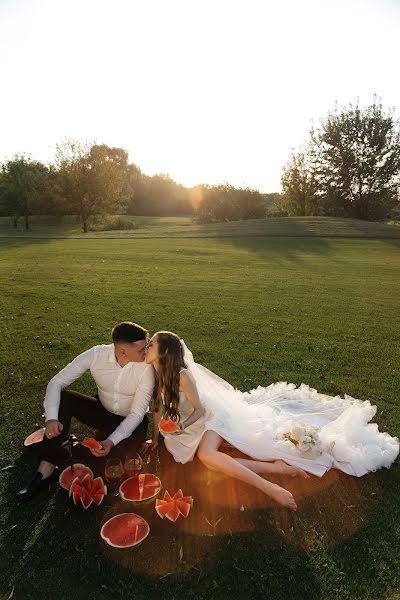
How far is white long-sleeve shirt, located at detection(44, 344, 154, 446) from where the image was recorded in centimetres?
571

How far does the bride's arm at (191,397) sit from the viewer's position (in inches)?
230

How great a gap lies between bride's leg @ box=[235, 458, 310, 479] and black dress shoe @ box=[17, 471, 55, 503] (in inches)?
89.9

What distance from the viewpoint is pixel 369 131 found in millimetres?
56188

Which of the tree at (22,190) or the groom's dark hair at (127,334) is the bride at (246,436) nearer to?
the groom's dark hair at (127,334)

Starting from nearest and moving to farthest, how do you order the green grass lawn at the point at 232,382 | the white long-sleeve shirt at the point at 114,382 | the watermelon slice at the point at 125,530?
the green grass lawn at the point at 232,382, the watermelon slice at the point at 125,530, the white long-sleeve shirt at the point at 114,382

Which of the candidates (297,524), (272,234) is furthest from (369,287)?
(272,234)

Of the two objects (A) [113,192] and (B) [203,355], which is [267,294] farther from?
(A) [113,192]

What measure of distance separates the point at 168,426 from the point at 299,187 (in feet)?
200

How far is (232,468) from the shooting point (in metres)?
5.33

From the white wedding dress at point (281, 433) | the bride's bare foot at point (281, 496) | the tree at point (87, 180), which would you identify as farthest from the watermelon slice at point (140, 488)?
the tree at point (87, 180)

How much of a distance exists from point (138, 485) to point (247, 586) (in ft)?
5.75

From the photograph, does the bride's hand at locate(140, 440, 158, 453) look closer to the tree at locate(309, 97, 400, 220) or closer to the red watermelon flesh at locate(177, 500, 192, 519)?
the red watermelon flesh at locate(177, 500, 192, 519)

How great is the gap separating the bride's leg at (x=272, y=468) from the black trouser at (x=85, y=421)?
4.42 feet

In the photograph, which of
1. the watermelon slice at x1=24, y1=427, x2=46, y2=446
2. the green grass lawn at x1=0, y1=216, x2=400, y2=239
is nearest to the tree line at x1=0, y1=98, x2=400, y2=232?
the green grass lawn at x1=0, y1=216, x2=400, y2=239
